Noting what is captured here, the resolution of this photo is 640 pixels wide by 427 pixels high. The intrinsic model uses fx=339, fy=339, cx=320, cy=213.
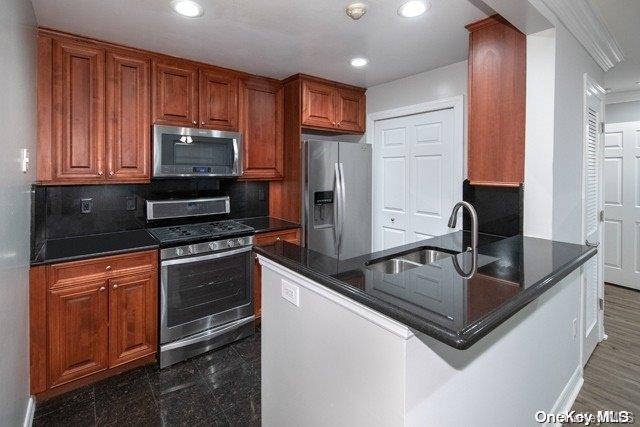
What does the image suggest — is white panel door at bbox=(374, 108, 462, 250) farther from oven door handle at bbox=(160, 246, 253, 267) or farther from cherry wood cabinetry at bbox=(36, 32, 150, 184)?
cherry wood cabinetry at bbox=(36, 32, 150, 184)

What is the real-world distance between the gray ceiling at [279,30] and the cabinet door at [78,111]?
161 millimetres

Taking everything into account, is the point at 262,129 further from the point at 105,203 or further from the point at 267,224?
the point at 105,203

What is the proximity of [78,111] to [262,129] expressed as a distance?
1476 mm

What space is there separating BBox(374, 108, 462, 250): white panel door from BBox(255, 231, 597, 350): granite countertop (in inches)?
53.7

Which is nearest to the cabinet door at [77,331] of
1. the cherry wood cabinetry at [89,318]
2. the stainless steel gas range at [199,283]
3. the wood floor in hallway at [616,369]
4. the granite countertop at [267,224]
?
the cherry wood cabinetry at [89,318]

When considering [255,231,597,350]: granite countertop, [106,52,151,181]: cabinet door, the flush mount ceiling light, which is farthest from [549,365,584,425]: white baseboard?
[106,52,151,181]: cabinet door

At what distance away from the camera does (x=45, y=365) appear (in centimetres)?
201

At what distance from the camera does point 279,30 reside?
224cm

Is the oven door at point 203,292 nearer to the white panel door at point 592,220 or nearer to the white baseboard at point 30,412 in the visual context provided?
the white baseboard at point 30,412

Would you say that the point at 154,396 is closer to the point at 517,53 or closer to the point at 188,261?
the point at 188,261

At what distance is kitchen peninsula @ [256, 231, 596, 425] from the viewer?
3.16 ft

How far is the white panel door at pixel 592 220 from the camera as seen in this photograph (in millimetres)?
2309

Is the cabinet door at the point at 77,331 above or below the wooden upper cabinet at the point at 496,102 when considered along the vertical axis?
below

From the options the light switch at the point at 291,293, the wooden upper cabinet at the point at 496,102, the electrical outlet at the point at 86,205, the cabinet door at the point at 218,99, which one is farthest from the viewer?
the cabinet door at the point at 218,99
